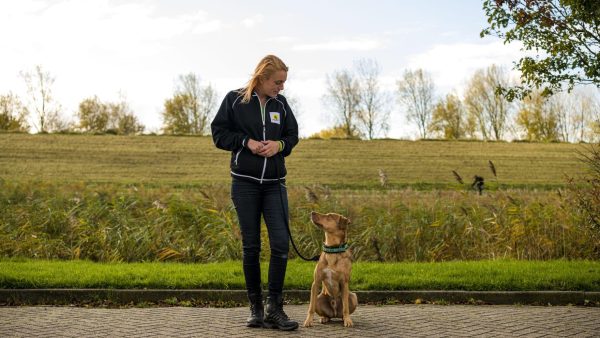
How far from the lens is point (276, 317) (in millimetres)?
6934

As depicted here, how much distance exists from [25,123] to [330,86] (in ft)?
94.3

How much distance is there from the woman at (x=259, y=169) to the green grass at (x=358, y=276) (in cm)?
218

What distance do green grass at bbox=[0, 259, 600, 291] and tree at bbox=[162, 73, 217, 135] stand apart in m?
55.2

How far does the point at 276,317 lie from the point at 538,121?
63.9 m

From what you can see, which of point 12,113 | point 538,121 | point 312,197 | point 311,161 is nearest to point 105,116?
point 12,113

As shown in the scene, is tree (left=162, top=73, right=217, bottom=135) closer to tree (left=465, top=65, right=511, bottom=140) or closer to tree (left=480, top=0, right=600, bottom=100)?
tree (left=465, top=65, right=511, bottom=140)

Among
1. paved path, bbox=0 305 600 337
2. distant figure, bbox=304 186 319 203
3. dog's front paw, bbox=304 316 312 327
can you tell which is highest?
distant figure, bbox=304 186 319 203

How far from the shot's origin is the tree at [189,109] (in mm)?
66312

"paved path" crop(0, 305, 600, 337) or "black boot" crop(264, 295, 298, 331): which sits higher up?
"black boot" crop(264, 295, 298, 331)

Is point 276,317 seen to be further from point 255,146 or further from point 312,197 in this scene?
point 312,197

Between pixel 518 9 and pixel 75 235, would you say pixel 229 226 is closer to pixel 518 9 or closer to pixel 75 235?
pixel 75 235

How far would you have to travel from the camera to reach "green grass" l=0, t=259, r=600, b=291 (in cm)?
927

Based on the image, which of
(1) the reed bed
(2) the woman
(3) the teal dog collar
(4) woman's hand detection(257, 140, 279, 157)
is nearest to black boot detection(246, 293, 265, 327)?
(2) the woman

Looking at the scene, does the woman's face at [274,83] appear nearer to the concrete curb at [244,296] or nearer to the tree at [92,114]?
the concrete curb at [244,296]
